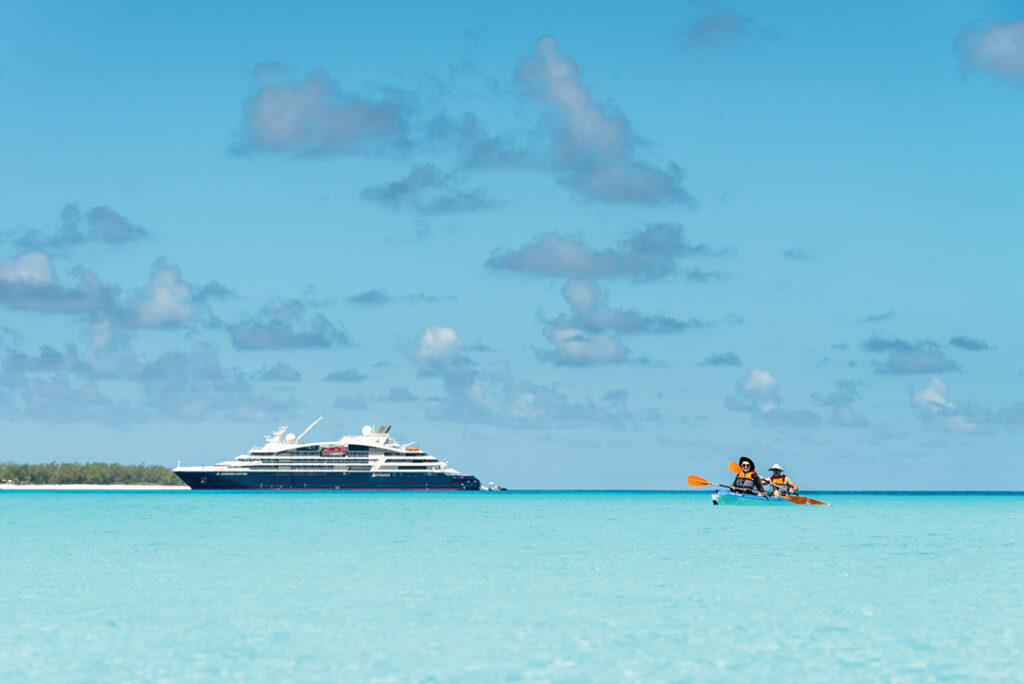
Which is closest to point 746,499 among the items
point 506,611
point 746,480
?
point 746,480

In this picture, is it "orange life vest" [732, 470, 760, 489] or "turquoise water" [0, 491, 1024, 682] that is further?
"orange life vest" [732, 470, 760, 489]

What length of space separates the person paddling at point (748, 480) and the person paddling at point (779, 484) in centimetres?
85

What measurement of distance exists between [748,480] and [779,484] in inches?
98.8

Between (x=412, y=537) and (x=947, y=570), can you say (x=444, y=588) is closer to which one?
(x=947, y=570)

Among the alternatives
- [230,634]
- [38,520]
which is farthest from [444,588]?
[38,520]

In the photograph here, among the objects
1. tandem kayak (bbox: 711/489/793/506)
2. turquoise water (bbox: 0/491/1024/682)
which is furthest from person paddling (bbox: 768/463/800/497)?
turquoise water (bbox: 0/491/1024/682)

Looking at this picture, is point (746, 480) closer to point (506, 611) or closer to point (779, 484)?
point (779, 484)

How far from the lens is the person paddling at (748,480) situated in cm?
9462

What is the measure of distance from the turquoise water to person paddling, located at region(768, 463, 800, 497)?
40174 millimetres

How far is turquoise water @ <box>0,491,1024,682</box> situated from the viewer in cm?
2170

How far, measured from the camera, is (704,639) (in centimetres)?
2450

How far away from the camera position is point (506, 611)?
28578 millimetres

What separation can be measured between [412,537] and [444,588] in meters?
25.7

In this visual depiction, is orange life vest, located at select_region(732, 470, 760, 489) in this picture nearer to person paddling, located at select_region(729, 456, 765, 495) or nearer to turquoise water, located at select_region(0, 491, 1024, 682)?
person paddling, located at select_region(729, 456, 765, 495)
